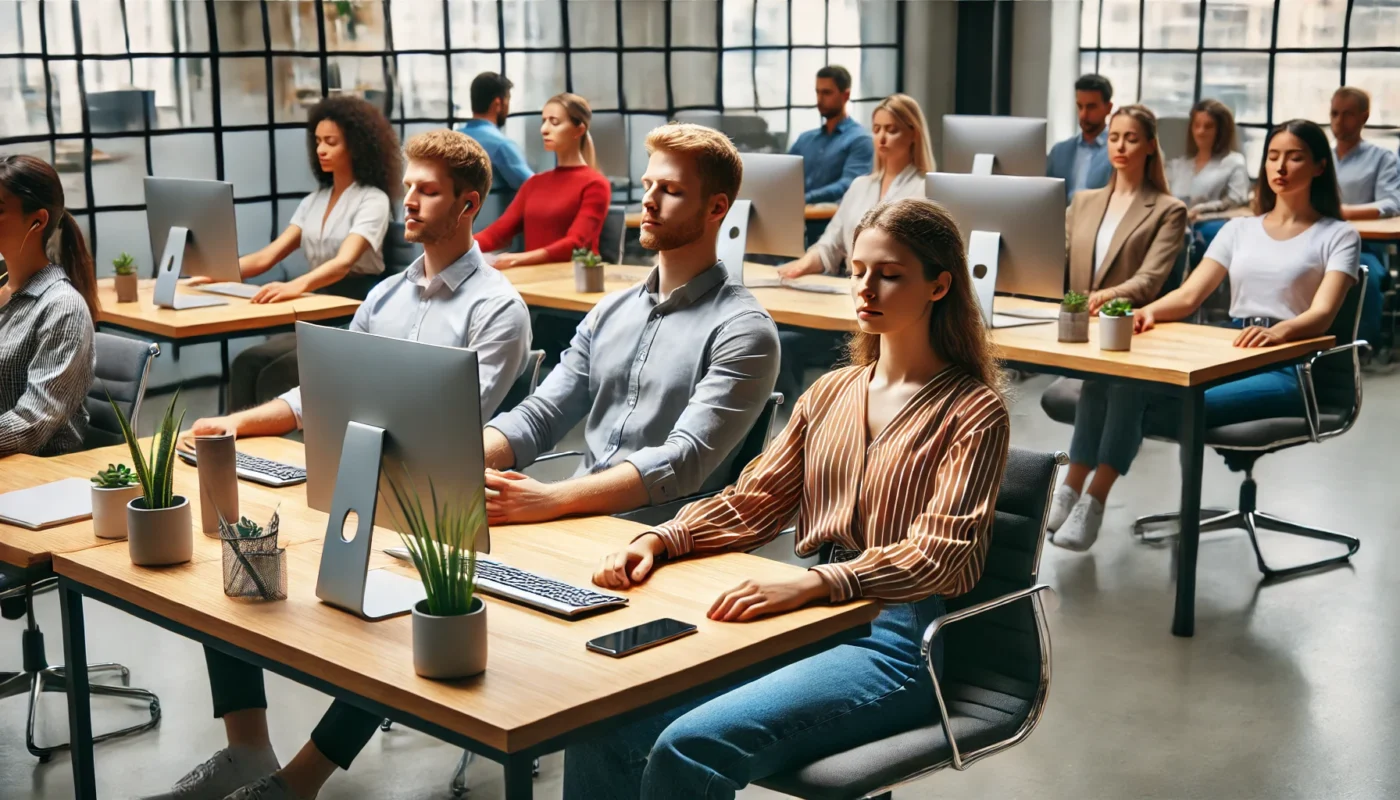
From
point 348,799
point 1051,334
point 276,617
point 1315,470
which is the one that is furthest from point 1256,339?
point 276,617

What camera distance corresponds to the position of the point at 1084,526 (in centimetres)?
458

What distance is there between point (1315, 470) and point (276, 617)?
443 centimetres

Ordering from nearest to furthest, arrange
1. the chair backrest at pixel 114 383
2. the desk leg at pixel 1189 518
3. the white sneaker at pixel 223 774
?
1. the white sneaker at pixel 223 774
2. the chair backrest at pixel 114 383
3. the desk leg at pixel 1189 518

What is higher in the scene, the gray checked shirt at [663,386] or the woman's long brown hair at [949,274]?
the woman's long brown hair at [949,274]

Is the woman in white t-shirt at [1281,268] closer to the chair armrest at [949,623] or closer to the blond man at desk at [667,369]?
the blond man at desk at [667,369]

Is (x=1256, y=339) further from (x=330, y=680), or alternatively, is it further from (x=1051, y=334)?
(x=330, y=680)

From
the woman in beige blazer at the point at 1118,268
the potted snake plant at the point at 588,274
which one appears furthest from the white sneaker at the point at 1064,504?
the potted snake plant at the point at 588,274

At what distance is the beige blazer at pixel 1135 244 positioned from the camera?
470cm

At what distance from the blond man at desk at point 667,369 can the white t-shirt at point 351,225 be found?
2.47 metres

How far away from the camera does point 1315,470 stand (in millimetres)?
5508

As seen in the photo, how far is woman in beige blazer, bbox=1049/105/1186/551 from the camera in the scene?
4.59m

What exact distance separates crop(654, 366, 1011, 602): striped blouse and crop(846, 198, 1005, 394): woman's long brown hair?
0.04 metres

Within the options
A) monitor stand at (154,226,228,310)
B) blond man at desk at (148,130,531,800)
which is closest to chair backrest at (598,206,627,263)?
monitor stand at (154,226,228,310)

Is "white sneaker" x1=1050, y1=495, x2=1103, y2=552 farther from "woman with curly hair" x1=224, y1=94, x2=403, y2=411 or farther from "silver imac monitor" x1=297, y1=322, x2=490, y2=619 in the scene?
"silver imac monitor" x1=297, y1=322, x2=490, y2=619
